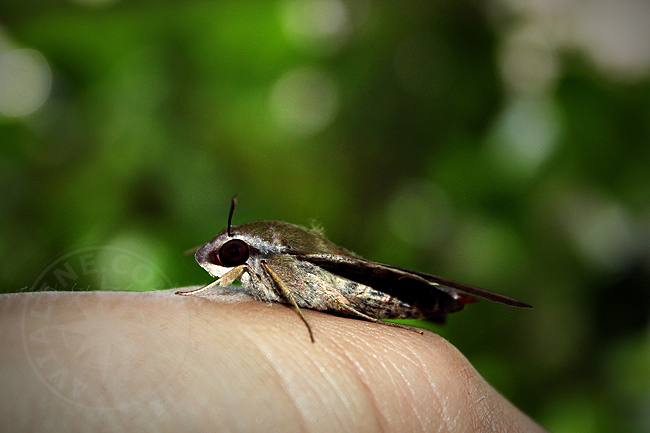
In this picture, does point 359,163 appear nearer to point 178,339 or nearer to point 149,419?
point 178,339

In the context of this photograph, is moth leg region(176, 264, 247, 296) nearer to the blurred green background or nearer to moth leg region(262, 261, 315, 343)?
moth leg region(262, 261, 315, 343)

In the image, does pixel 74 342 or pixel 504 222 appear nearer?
pixel 74 342

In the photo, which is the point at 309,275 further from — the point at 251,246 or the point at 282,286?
the point at 251,246

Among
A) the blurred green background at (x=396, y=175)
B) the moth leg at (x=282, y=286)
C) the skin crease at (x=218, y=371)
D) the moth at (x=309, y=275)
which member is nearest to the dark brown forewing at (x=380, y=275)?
the moth at (x=309, y=275)

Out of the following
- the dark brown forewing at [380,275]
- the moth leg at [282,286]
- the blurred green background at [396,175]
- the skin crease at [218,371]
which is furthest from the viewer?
the blurred green background at [396,175]

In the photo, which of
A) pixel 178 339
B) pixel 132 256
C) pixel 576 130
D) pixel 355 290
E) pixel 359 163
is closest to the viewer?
pixel 178 339

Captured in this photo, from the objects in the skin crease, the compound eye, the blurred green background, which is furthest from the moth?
the blurred green background

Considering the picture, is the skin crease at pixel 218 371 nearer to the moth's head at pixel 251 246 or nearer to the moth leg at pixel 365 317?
the moth leg at pixel 365 317

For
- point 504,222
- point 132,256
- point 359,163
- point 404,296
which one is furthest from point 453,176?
point 132,256

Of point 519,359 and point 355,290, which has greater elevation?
point 355,290
